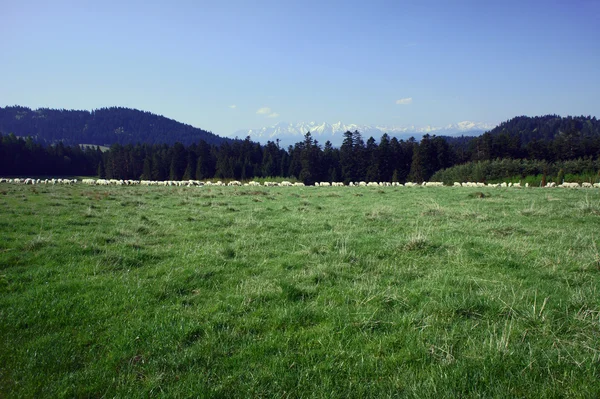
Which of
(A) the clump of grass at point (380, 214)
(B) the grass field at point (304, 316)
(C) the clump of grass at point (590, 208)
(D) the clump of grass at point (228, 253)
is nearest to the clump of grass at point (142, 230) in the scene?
(B) the grass field at point (304, 316)

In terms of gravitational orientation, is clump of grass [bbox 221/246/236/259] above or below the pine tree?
below

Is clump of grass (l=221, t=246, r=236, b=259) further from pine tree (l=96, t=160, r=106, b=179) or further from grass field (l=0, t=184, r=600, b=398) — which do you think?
pine tree (l=96, t=160, r=106, b=179)

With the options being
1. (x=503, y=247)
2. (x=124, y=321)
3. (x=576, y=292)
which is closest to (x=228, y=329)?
(x=124, y=321)

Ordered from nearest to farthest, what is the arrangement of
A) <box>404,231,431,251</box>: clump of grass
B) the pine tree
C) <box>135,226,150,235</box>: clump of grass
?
1. <box>404,231,431,251</box>: clump of grass
2. <box>135,226,150,235</box>: clump of grass
3. the pine tree

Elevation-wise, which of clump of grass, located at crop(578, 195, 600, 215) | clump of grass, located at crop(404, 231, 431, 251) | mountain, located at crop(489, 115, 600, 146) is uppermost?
mountain, located at crop(489, 115, 600, 146)

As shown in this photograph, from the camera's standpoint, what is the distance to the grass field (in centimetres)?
357

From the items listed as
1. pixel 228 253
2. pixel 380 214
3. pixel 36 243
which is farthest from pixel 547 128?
pixel 36 243

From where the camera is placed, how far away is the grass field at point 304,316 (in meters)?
3.57

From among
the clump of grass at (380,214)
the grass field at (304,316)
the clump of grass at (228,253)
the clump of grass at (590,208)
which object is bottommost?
the grass field at (304,316)

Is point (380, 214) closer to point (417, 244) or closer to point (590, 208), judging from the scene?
point (417, 244)

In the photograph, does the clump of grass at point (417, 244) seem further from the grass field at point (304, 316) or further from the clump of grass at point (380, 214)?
the clump of grass at point (380, 214)

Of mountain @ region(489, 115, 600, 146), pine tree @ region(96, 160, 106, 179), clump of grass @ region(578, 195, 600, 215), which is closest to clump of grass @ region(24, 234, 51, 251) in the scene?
clump of grass @ region(578, 195, 600, 215)

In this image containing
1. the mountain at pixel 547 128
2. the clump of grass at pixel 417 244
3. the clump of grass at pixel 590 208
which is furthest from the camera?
the mountain at pixel 547 128

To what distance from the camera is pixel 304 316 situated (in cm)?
500
